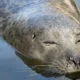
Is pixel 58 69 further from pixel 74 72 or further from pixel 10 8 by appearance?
pixel 10 8

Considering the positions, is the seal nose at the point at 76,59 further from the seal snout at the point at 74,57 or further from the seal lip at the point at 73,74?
the seal lip at the point at 73,74

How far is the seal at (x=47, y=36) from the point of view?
546 cm

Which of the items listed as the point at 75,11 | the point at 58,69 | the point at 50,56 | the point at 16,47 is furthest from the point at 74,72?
the point at 75,11

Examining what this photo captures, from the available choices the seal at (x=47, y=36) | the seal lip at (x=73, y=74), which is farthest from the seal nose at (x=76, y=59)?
the seal lip at (x=73, y=74)

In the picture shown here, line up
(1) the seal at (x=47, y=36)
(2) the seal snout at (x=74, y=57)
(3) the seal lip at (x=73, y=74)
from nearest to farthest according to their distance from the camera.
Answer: (3) the seal lip at (x=73, y=74) < (2) the seal snout at (x=74, y=57) < (1) the seal at (x=47, y=36)

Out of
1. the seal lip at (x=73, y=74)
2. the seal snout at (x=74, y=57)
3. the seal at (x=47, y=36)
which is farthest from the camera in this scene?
the seal at (x=47, y=36)

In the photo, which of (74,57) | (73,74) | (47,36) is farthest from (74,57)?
(47,36)

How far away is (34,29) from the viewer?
20.2ft

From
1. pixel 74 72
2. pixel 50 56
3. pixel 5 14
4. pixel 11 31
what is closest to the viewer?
pixel 74 72

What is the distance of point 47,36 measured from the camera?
5898mm

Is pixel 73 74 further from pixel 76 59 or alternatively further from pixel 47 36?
pixel 47 36

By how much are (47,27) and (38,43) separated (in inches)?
12.2

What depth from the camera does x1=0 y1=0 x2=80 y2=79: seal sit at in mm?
5461

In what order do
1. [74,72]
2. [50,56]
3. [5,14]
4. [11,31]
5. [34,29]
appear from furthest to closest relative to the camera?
[5,14]
[11,31]
[34,29]
[50,56]
[74,72]
